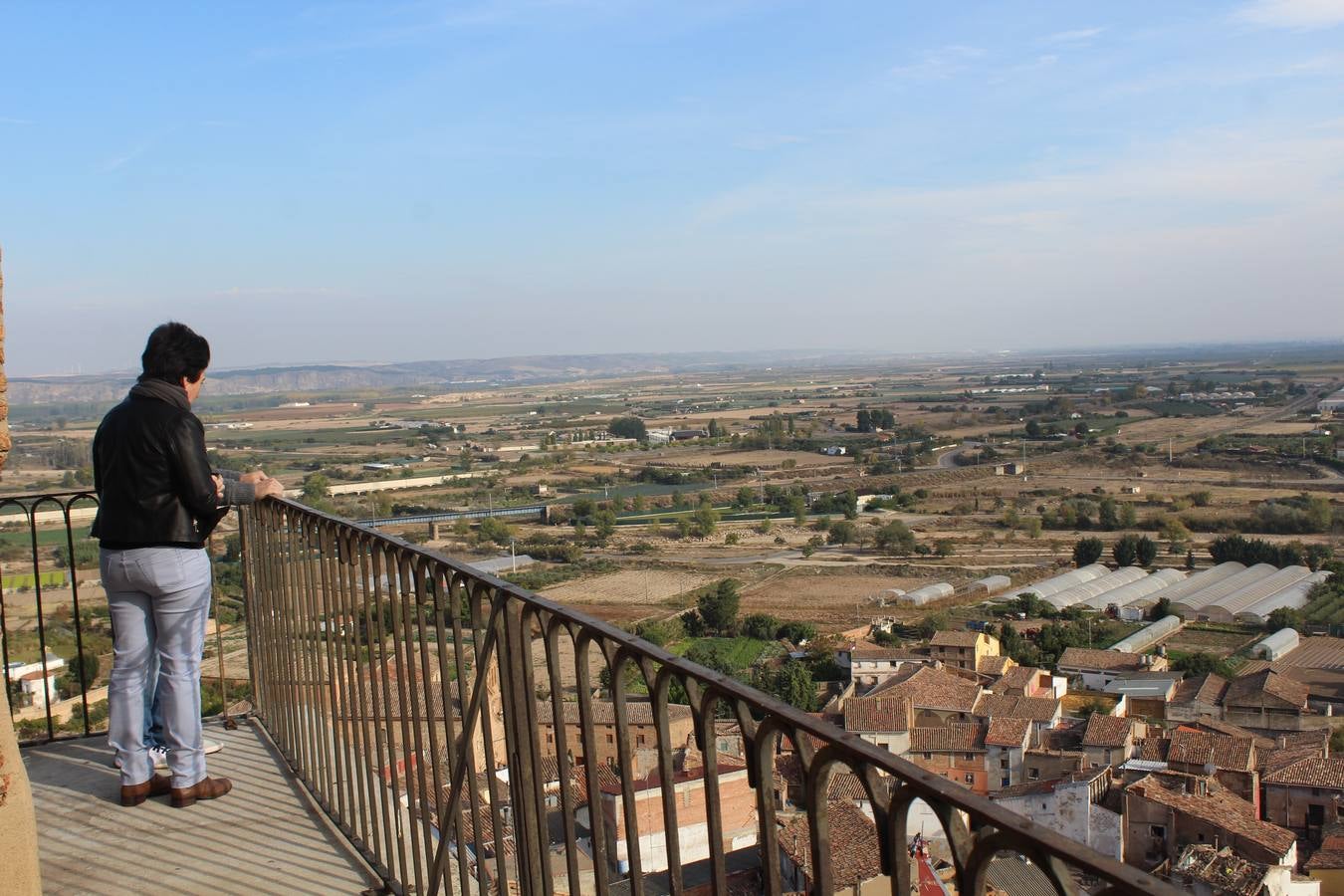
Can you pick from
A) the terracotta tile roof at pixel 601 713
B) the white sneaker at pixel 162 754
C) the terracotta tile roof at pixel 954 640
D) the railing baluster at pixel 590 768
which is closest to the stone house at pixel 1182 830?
the terracotta tile roof at pixel 601 713

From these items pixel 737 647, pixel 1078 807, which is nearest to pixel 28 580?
pixel 737 647

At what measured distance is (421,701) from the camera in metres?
2.70

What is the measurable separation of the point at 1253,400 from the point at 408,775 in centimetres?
9232

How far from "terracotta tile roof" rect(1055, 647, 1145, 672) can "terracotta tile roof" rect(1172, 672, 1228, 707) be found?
4.25 feet

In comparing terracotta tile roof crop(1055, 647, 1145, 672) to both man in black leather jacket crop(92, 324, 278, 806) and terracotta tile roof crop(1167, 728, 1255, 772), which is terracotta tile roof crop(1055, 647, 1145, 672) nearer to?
terracotta tile roof crop(1167, 728, 1255, 772)

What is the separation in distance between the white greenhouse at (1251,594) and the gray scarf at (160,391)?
27420 millimetres

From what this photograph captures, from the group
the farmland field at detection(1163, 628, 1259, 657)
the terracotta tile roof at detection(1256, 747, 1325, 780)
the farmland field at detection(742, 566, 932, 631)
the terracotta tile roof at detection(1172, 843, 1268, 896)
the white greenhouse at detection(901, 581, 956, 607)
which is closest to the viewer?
the terracotta tile roof at detection(1172, 843, 1268, 896)

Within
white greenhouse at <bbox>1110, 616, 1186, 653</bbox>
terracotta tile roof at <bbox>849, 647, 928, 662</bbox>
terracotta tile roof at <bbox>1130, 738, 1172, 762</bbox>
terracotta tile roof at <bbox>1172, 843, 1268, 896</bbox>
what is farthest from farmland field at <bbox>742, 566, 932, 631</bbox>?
terracotta tile roof at <bbox>1172, 843, 1268, 896</bbox>

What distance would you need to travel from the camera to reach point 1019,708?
16.3 metres

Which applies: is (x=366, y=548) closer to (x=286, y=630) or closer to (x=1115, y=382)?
(x=286, y=630)

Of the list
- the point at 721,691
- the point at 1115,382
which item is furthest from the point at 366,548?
the point at 1115,382

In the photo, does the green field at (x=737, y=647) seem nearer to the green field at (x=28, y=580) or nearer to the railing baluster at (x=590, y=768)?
the green field at (x=28, y=580)

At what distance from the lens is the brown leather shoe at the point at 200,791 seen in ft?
10.3

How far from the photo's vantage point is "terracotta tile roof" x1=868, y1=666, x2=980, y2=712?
16.2 m
